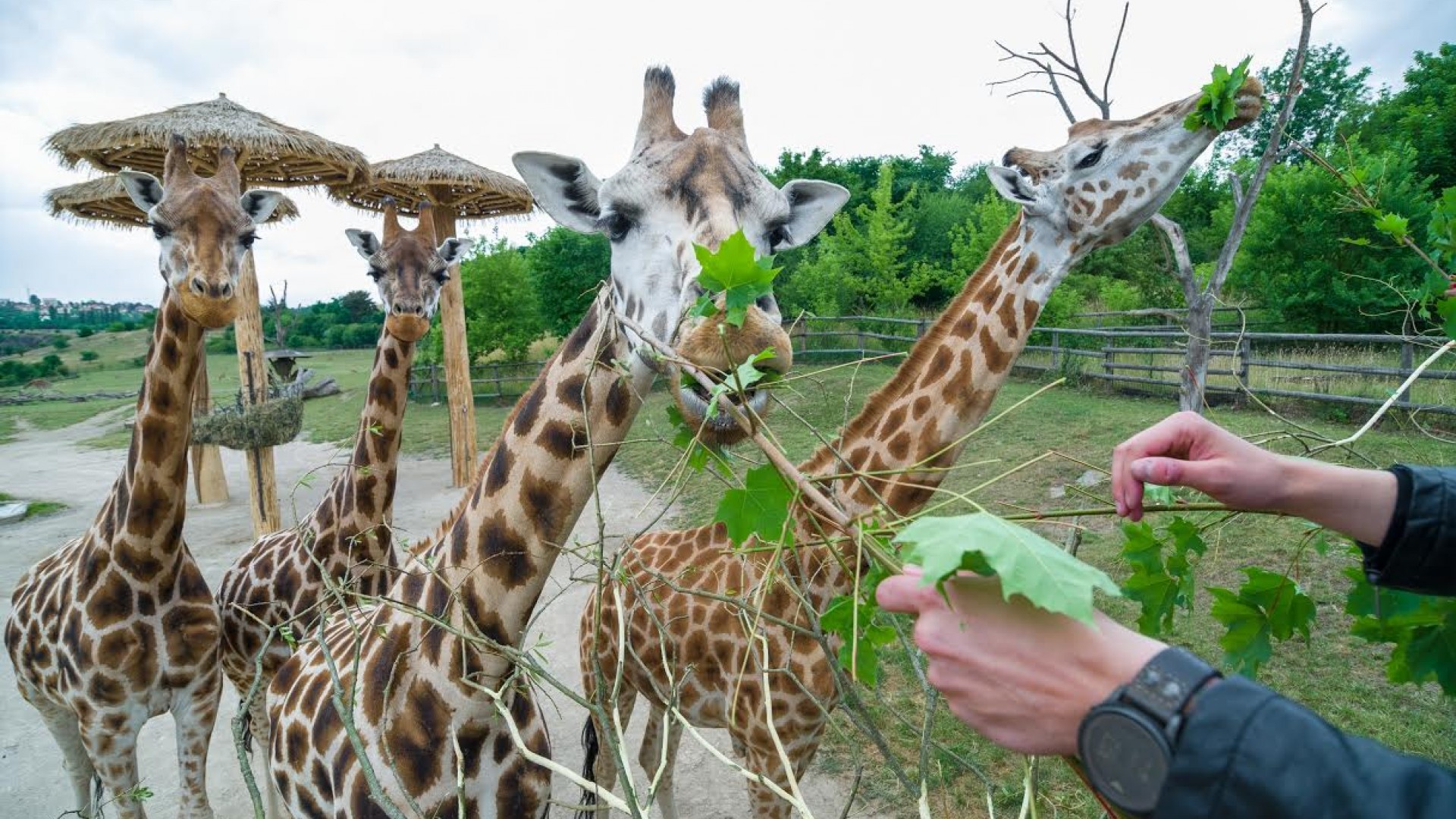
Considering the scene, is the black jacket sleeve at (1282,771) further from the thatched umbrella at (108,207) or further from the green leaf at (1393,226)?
the thatched umbrella at (108,207)

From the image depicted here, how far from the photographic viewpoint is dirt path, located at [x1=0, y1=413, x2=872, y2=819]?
387 cm

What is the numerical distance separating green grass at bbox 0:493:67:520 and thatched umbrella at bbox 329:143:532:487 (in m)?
5.51

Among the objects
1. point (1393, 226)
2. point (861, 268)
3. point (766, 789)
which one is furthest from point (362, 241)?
point (861, 268)

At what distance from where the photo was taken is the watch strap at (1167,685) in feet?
2.21

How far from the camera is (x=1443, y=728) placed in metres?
3.58

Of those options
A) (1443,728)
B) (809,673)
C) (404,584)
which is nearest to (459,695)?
(404,584)

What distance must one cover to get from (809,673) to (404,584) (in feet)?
4.66

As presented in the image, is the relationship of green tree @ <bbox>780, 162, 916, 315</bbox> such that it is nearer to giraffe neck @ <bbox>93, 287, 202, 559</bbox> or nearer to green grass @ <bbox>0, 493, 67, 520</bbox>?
green grass @ <bbox>0, 493, 67, 520</bbox>

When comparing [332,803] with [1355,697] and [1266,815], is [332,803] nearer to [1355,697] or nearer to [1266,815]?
[1266,815]

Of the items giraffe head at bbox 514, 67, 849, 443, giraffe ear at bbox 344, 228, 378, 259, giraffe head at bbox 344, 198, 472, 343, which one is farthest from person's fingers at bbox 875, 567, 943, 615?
giraffe ear at bbox 344, 228, 378, 259

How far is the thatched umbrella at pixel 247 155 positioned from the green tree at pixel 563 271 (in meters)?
15.8

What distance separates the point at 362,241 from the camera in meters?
4.64

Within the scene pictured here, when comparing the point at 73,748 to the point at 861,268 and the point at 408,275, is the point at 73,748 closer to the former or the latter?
the point at 408,275

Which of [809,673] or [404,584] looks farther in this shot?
[809,673]
